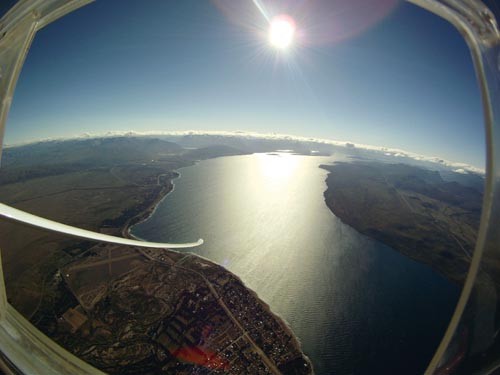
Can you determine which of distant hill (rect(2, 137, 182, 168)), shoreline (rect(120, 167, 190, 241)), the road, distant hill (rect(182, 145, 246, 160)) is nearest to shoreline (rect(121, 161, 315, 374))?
shoreline (rect(120, 167, 190, 241))

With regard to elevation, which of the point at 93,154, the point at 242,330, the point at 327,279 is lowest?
the point at 327,279

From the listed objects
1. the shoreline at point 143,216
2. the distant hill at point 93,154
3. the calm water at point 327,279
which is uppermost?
the distant hill at point 93,154

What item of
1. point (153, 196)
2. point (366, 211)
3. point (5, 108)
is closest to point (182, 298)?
point (5, 108)

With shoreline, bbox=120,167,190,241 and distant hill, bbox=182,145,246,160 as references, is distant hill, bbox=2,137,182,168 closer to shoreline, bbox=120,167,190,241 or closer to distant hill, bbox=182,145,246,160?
distant hill, bbox=182,145,246,160

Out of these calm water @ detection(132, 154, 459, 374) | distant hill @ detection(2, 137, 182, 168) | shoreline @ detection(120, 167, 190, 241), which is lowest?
calm water @ detection(132, 154, 459, 374)

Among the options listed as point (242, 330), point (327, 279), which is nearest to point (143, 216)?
point (242, 330)

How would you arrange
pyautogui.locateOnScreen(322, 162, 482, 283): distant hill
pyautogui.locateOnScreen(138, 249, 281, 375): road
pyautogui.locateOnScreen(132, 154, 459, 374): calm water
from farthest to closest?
pyautogui.locateOnScreen(322, 162, 482, 283): distant hill < pyautogui.locateOnScreen(132, 154, 459, 374): calm water < pyautogui.locateOnScreen(138, 249, 281, 375): road

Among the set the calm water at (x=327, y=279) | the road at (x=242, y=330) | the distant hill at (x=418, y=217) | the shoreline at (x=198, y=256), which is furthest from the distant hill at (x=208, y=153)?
the road at (x=242, y=330)

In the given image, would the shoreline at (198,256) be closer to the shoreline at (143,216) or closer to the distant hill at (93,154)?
the shoreline at (143,216)

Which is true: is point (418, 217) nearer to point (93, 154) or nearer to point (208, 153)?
point (208, 153)
